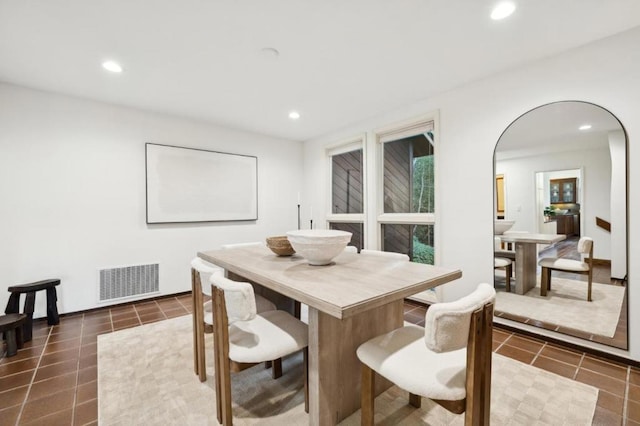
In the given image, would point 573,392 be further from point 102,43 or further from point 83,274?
point 83,274

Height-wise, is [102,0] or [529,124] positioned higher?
[102,0]

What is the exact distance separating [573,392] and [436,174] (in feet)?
6.74

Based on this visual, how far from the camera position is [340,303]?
3.32 feet

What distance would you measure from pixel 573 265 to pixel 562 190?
66 centimetres

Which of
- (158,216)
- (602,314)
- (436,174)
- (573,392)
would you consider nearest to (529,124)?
(436,174)

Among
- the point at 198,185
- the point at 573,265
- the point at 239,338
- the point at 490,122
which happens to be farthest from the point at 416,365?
the point at 198,185

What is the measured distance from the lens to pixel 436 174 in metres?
3.04

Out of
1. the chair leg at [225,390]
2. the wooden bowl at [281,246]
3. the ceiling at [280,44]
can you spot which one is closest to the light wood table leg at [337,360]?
the chair leg at [225,390]

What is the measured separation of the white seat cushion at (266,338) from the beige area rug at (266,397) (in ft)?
1.47

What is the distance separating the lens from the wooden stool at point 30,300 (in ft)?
8.09

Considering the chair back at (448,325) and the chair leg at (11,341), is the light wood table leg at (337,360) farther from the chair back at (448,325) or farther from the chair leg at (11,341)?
the chair leg at (11,341)

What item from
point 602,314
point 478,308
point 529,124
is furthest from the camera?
point 529,124

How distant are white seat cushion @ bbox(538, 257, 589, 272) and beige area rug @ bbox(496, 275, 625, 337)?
0.10 m

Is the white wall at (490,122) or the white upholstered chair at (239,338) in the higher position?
the white wall at (490,122)
